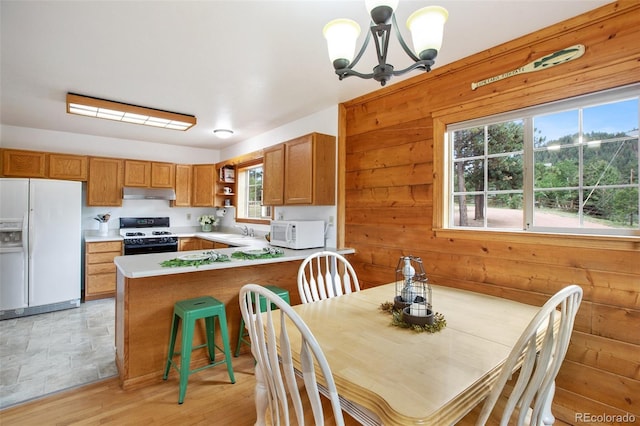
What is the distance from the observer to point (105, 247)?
442cm

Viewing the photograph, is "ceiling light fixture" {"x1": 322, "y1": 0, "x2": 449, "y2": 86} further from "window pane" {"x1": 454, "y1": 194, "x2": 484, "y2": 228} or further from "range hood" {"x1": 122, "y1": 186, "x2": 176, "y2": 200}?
"range hood" {"x1": 122, "y1": 186, "x2": 176, "y2": 200}

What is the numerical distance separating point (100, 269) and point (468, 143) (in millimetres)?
4891

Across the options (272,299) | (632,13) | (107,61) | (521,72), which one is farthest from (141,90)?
(632,13)

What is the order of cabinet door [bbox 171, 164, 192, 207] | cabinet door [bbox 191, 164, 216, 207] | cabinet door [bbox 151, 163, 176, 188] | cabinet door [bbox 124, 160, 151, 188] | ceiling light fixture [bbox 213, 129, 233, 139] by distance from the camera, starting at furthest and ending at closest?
cabinet door [bbox 191, 164, 216, 207] → cabinet door [bbox 171, 164, 192, 207] → cabinet door [bbox 151, 163, 176, 188] → cabinet door [bbox 124, 160, 151, 188] → ceiling light fixture [bbox 213, 129, 233, 139]

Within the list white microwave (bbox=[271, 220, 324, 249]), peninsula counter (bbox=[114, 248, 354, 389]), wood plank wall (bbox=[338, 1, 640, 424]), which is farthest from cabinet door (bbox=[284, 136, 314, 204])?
peninsula counter (bbox=[114, 248, 354, 389])

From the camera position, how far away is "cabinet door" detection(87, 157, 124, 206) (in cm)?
455

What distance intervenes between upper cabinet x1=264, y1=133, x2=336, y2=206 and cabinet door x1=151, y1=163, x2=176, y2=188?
2.57 metres

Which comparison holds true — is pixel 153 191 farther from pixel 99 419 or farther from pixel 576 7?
pixel 576 7

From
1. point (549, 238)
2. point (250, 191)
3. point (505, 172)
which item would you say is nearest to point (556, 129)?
point (505, 172)

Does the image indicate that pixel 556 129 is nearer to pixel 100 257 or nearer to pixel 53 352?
pixel 53 352

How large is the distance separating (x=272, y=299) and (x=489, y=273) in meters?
1.80

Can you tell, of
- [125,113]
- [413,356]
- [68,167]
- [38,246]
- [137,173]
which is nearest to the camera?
[413,356]

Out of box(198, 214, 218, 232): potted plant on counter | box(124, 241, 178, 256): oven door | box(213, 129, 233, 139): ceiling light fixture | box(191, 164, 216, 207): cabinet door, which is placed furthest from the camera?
box(198, 214, 218, 232): potted plant on counter

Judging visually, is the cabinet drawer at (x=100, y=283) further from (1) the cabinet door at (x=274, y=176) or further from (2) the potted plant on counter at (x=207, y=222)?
(1) the cabinet door at (x=274, y=176)
